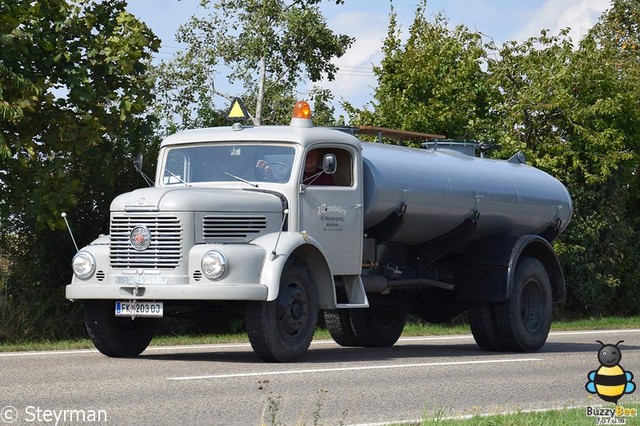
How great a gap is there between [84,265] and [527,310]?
21.5 feet

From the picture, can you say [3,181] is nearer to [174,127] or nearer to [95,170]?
[95,170]

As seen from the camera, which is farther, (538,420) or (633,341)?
(633,341)

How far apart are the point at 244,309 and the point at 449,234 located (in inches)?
177

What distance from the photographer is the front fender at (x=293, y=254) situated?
13541 millimetres

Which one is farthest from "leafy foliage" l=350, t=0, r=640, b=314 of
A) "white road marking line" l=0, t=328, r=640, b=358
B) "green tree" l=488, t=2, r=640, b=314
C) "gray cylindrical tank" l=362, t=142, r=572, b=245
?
"gray cylindrical tank" l=362, t=142, r=572, b=245

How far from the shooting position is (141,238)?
13.8 m

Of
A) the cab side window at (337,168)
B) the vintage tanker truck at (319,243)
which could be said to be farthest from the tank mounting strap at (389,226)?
the cab side window at (337,168)

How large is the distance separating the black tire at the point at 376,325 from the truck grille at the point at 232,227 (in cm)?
418

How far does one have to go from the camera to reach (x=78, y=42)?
19641 millimetres

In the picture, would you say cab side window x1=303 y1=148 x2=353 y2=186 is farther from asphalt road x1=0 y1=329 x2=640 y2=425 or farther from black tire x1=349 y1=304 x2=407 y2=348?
black tire x1=349 y1=304 x2=407 y2=348

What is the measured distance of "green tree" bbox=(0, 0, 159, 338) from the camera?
61.2ft

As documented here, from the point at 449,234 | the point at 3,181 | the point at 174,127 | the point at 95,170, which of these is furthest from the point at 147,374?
the point at 174,127

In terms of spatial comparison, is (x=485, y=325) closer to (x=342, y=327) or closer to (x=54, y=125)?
(x=342, y=327)

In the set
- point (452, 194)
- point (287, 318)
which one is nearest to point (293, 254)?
point (287, 318)
